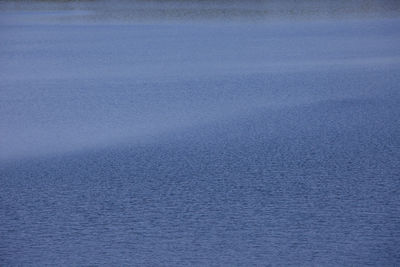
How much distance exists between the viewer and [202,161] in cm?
268

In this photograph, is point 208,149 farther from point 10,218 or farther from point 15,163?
point 10,218

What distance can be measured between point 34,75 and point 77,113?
1.65 metres

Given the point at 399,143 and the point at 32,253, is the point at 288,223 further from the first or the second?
the point at 399,143

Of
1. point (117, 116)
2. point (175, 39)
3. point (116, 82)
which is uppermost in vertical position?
point (175, 39)

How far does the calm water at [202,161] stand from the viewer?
6.07 ft

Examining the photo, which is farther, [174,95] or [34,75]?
[34,75]

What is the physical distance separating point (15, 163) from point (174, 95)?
158 cm

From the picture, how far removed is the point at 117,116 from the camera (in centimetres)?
356

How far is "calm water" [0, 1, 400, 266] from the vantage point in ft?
6.07

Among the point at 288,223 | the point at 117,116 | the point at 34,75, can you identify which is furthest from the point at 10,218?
the point at 34,75

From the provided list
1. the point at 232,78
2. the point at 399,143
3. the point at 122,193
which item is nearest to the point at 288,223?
the point at 122,193

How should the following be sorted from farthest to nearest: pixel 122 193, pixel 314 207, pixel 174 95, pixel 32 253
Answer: pixel 174 95, pixel 122 193, pixel 314 207, pixel 32 253

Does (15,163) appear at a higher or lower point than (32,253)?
higher

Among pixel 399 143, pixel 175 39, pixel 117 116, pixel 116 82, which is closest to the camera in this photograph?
pixel 399 143
